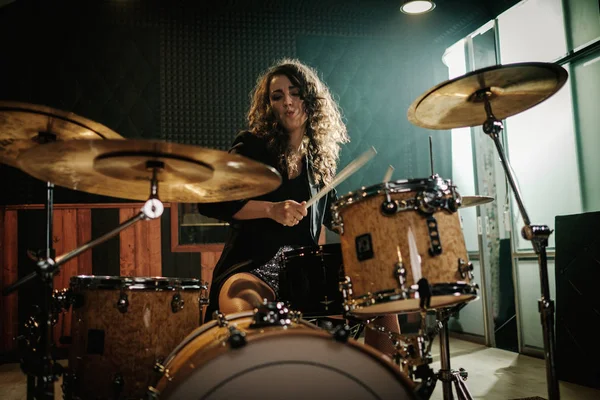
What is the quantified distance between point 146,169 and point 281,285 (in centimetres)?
79

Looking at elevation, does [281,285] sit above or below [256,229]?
below

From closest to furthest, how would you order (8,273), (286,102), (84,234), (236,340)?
(236,340), (286,102), (8,273), (84,234)

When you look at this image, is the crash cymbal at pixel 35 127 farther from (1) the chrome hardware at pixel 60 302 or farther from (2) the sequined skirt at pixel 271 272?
(2) the sequined skirt at pixel 271 272

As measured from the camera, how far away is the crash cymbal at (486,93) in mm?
1769

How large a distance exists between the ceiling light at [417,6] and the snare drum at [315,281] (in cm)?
349

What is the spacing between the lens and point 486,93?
192 centimetres

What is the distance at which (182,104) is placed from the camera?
482cm

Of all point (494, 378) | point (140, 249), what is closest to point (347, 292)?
point (494, 378)

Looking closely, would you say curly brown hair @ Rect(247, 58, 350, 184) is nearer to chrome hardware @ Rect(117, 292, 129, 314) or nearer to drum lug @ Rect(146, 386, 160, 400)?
chrome hardware @ Rect(117, 292, 129, 314)

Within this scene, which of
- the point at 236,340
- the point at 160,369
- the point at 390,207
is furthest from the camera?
the point at 390,207

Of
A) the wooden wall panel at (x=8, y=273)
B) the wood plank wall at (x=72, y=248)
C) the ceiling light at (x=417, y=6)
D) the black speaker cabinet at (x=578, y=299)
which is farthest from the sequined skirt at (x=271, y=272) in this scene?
the ceiling light at (x=417, y=6)

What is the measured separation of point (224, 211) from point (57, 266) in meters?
0.89

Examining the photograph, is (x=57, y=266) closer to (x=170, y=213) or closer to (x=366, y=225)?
(x=366, y=225)

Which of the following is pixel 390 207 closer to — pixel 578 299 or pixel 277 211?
pixel 277 211
